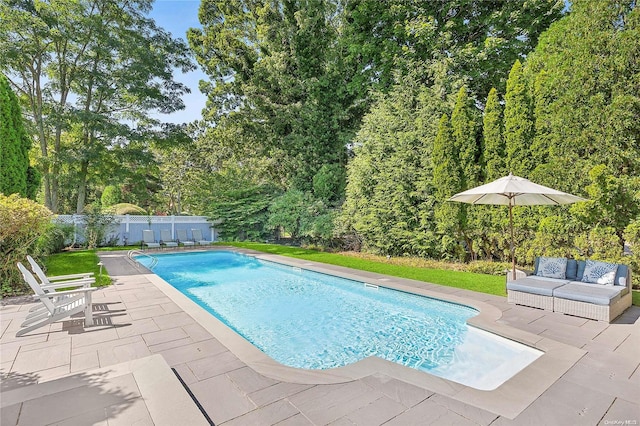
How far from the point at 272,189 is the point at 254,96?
5595 mm

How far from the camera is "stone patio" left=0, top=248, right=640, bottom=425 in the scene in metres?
2.63

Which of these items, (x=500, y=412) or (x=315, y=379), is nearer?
(x=500, y=412)

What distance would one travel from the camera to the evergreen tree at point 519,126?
341 inches

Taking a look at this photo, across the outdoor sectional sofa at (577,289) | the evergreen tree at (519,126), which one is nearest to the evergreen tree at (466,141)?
the evergreen tree at (519,126)

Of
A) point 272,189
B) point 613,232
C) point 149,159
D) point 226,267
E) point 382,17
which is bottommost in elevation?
point 226,267

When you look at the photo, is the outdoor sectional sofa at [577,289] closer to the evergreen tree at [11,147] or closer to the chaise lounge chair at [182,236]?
the chaise lounge chair at [182,236]

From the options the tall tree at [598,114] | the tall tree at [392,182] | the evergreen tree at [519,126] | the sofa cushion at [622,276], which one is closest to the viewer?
the sofa cushion at [622,276]

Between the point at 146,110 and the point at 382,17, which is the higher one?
the point at 382,17

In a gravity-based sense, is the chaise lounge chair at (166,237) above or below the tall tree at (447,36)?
below

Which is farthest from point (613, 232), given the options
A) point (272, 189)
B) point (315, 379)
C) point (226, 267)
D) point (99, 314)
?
point (272, 189)

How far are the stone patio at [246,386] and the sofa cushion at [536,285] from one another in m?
0.80

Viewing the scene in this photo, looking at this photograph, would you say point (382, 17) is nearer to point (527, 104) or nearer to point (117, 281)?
point (527, 104)

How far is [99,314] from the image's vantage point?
538cm

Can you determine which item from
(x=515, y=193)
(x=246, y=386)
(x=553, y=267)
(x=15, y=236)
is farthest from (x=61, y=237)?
(x=553, y=267)
